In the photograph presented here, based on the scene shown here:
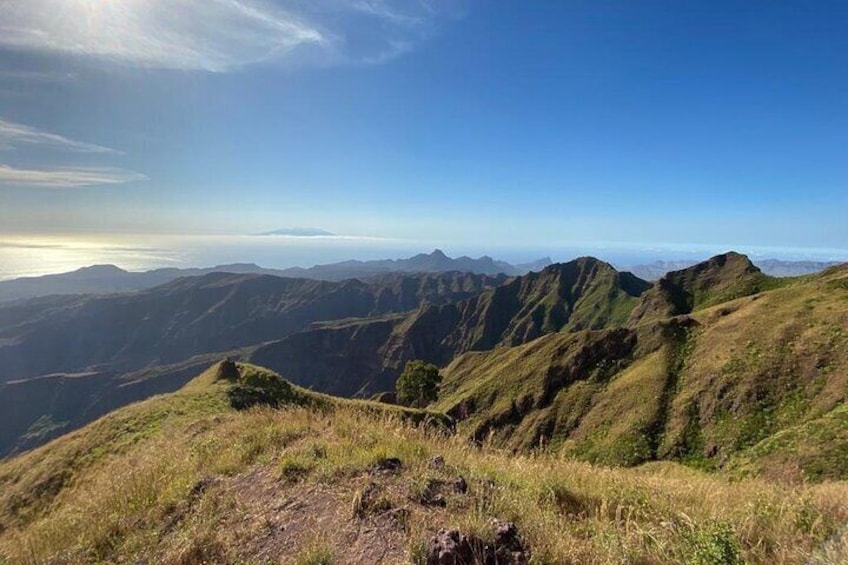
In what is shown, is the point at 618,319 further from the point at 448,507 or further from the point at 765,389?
the point at 448,507

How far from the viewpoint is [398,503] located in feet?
19.0

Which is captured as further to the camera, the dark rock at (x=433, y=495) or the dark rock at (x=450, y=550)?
the dark rock at (x=433, y=495)

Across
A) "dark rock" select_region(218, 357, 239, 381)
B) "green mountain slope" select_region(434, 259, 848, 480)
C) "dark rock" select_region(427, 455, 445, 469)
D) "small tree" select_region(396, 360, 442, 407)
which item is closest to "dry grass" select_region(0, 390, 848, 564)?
"dark rock" select_region(427, 455, 445, 469)

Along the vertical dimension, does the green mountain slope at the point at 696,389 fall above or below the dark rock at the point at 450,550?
below

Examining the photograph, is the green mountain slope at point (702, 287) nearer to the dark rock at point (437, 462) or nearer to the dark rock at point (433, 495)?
the dark rock at point (437, 462)

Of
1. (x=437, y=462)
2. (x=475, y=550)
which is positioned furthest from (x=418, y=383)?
(x=475, y=550)

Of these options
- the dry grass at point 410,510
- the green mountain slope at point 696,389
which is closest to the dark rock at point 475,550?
the dry grass at point 410,510

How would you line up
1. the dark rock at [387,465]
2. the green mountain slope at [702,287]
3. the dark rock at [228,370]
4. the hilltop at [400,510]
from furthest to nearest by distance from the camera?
the green mountain slope at [702,287]
the dark rock at [228,370]
the dark rock at [387,465]
the hilltop at [400,510]

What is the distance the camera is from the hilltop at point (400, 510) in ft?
15.3

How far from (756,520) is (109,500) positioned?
9.06 meters

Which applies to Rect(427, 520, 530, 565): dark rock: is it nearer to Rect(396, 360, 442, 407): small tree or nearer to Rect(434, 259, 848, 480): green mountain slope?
Rect(434, 259, 848, 480): green mountain slope

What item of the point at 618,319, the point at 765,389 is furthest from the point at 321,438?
the point at 618,319

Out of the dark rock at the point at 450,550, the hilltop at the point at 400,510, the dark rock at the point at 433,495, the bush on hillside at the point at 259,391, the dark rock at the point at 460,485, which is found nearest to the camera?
the dark rock at the point at 450,550

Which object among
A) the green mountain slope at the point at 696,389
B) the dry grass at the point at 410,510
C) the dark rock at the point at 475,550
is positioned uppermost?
the dark rock at the point at 475,550
